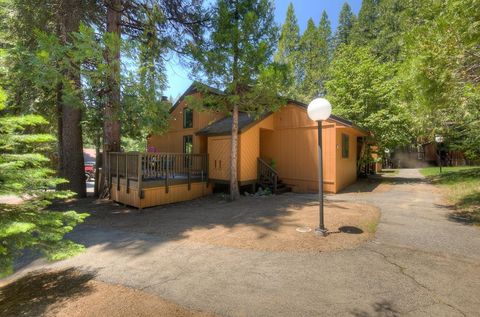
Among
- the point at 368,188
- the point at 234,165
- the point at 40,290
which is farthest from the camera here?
the point at 368,188

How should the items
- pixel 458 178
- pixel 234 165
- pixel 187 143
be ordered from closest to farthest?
1. pixel 234 165
2. pixel 458 178
3. pixel 187 143

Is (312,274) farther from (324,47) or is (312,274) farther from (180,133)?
(324,47)

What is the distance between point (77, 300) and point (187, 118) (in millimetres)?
13014

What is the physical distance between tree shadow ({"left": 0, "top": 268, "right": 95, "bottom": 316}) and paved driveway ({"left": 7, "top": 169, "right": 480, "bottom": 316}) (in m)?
0.31

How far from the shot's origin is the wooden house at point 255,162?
9.72 meters

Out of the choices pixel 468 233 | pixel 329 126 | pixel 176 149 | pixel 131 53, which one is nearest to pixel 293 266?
pixel 468 233

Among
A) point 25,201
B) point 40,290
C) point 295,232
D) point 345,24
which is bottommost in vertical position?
point 40,290

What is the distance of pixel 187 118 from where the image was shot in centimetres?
1537

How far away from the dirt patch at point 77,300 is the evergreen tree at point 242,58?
24.0 ft

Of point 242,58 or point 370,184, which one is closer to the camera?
point 242,58

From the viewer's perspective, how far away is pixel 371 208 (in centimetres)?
775

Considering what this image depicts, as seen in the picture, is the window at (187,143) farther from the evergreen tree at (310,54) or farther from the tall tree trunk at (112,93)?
the evergreen tree at (310,54)

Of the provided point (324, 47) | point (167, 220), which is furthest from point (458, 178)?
point (324, 47)

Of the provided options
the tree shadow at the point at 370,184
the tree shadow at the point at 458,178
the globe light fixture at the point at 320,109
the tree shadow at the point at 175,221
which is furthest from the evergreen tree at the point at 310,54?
the globe light fixture at the point at 320,109
